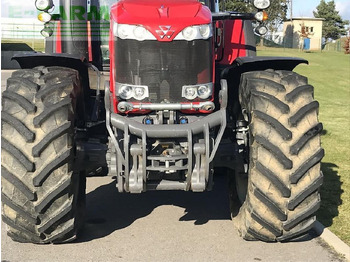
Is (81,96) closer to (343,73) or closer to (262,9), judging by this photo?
(262,9)

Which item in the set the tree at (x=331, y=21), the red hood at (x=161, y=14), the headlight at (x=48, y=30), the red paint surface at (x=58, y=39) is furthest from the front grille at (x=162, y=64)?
the tree at (x=331, y=21)

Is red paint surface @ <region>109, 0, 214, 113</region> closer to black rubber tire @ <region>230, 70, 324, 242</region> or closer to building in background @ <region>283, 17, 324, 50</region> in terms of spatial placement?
black rubber tire @ <region>230, 70, 324, 242</region>

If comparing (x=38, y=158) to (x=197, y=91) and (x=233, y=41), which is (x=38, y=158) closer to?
(x=197, y=91)

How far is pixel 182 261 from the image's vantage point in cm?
464

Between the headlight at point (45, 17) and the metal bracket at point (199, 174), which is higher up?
the headlight at point (45, 17)

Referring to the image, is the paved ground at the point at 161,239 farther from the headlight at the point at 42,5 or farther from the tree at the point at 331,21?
the tree at the point at 331,21

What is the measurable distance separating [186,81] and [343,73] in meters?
29.4

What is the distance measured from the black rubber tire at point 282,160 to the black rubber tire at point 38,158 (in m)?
1.62

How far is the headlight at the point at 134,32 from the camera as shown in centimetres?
455

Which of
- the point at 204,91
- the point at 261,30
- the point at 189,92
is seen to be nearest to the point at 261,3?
the point at 261,30

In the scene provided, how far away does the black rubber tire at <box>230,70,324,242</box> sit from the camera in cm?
446

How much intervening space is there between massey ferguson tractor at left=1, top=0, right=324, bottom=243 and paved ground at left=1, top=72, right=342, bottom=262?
0.17m

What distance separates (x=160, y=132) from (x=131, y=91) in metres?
0.54

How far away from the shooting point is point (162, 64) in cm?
468
